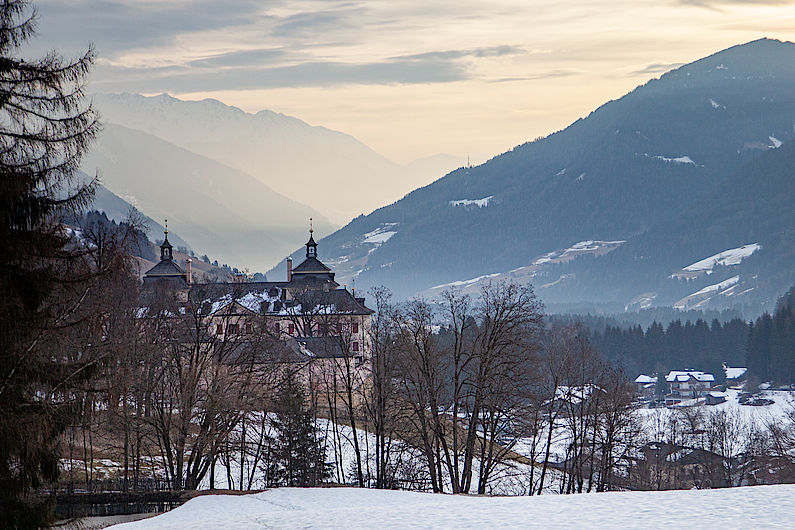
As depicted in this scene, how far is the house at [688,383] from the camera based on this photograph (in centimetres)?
16312

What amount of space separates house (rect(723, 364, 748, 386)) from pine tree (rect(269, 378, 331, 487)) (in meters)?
144

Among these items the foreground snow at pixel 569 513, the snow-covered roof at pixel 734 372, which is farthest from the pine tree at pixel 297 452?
the snow-covered roof at pixel 734 372

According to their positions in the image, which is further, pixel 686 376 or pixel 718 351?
pixel 718 351

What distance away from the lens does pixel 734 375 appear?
18088cm

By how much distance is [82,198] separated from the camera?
18656mm

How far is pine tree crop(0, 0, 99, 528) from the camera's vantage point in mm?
18062

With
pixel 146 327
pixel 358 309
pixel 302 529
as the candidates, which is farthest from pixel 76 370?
pixel 358 309

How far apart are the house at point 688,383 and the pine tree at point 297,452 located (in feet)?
405

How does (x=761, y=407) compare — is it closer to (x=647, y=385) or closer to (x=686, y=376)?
(x=686, y=376)

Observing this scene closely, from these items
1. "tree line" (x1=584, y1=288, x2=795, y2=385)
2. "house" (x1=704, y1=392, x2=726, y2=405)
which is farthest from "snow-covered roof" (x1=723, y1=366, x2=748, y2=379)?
"house" (x1=704, y1=392, x2=726, y2=405)

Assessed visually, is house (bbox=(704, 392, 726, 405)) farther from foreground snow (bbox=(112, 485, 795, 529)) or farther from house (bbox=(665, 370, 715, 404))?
foreground snow (bbox=(112, 485, 795, 529))

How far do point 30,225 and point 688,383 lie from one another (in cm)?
16543

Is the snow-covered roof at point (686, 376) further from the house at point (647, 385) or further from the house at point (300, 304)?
the house at point (300, 304)

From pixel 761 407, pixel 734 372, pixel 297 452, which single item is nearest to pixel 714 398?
pixel 761 407
